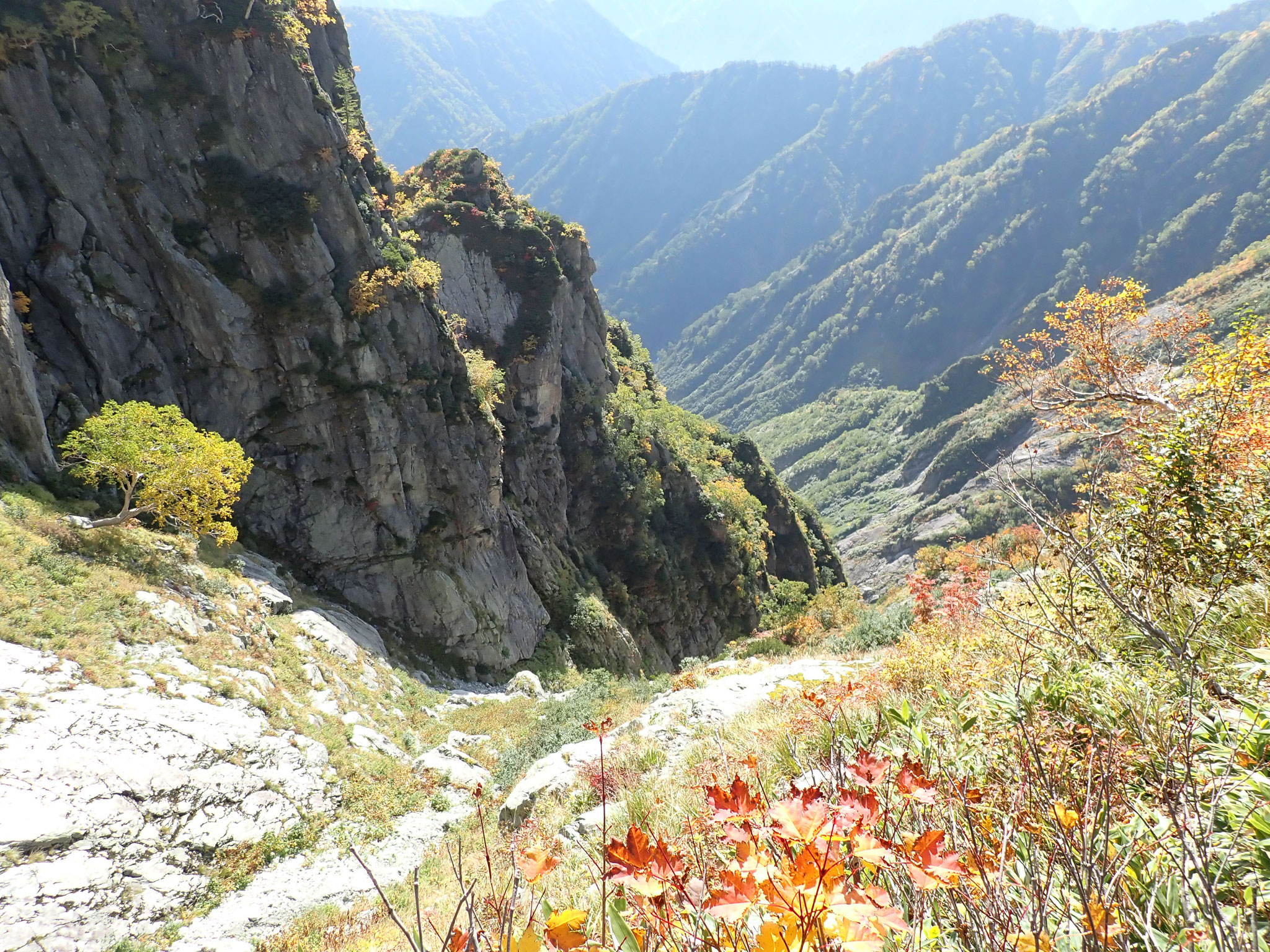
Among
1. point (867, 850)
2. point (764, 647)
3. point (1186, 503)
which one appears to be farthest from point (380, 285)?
point (867, 850)

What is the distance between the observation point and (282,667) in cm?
1064

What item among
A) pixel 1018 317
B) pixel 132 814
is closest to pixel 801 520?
pixel 132 814

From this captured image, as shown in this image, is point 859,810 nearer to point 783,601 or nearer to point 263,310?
point 263,310

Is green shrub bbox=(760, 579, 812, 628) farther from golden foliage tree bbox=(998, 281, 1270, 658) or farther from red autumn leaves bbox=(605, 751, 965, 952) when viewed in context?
red autumn leaves bbox=(605, 751, 965, 952)

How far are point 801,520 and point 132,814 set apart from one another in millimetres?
50482

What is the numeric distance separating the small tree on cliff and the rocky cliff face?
165cm

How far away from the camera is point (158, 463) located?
1100cm

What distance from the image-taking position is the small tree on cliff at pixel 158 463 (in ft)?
35.0

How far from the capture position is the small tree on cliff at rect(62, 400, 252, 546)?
10672mm

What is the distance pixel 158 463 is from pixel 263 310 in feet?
22.4

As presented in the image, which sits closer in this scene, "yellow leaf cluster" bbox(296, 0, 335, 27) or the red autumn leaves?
the red autumn leaves

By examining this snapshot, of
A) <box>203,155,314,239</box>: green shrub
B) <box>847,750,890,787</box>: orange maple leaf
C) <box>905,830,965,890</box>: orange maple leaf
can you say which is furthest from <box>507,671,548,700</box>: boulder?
<box>905,830,965,890</box>: orange maple leaf

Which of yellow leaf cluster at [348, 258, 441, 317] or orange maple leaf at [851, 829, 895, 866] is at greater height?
yellow leaf cluster at [348, 258, 441, 317]

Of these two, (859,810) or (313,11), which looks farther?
(313,11)
